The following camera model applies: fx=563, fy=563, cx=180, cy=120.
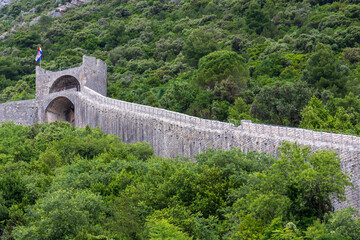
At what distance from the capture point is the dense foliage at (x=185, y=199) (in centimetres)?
2458

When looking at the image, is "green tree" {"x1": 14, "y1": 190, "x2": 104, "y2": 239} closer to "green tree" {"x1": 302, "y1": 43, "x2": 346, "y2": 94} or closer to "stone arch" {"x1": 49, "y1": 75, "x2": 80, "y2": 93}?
"green tree" {"x1": 302, "y1": 43, "x2": 346, "y2": 94}

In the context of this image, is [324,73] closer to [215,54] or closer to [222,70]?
[222,70]

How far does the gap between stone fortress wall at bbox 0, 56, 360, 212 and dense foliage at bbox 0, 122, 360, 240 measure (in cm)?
148

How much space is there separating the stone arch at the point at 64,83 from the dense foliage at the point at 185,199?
85.1ft

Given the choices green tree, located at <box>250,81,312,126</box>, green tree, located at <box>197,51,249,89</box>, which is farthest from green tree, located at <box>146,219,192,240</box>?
green tree, located at <box>197,51,249,89</box>

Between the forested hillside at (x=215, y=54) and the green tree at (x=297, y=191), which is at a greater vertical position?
the forested hillside at (x=215, y=54)

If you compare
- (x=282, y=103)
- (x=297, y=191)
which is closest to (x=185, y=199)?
(x=297, y=191)

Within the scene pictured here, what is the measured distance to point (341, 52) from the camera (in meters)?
70.3

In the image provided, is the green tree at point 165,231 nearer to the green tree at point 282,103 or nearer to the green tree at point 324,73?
the green tree at point 282,103

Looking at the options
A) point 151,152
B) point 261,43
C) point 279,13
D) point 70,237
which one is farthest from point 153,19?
point 70,237

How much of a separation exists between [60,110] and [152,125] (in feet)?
69.7

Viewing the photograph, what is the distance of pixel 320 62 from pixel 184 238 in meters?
35.5

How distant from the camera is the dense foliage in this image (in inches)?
968

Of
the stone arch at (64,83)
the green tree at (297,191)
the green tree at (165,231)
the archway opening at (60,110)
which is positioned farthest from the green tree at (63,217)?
the stone arch at (64,83)
